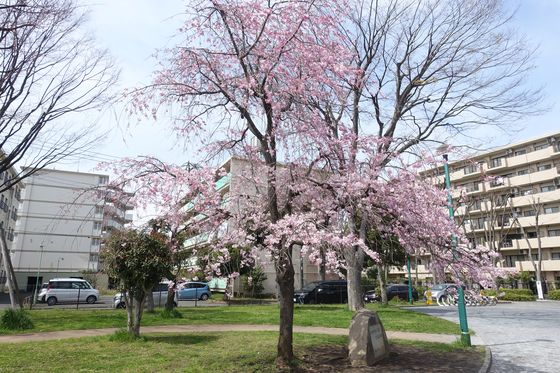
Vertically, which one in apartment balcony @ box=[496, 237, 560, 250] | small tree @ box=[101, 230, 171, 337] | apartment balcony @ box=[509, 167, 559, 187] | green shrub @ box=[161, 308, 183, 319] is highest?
apartment balcony @ box=[509, 167, 559, 187]

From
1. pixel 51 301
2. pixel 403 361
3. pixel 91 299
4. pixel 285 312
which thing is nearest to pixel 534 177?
pixel 403 361

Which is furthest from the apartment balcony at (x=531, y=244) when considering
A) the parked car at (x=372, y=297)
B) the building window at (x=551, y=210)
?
the parked car at (x=372, y=297)

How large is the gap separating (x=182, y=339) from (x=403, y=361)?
5.51 m

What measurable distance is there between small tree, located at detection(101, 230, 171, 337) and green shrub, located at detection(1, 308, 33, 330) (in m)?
3.74

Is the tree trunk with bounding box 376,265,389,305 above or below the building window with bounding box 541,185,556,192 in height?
below

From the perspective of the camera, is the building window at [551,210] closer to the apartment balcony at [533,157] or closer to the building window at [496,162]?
the apartment balcony at [533,157]

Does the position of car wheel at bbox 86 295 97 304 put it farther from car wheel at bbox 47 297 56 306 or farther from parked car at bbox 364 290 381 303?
parked car at bbox 364 290 381 303

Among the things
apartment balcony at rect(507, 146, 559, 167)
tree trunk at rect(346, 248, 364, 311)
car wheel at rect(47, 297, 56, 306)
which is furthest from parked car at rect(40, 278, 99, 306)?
apartment balcony at rect(507, 146, 559, 167)

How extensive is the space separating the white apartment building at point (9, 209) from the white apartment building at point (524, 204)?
141ft

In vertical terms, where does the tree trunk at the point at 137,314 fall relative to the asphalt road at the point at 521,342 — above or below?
above

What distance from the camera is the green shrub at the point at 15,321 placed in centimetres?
1167

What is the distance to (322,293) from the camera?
27.7 meters

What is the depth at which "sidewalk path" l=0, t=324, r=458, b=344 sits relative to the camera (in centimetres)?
1056

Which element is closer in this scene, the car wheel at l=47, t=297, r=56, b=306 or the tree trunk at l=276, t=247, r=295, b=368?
the tree trunk at l=276, t=247, r=295, b=368
